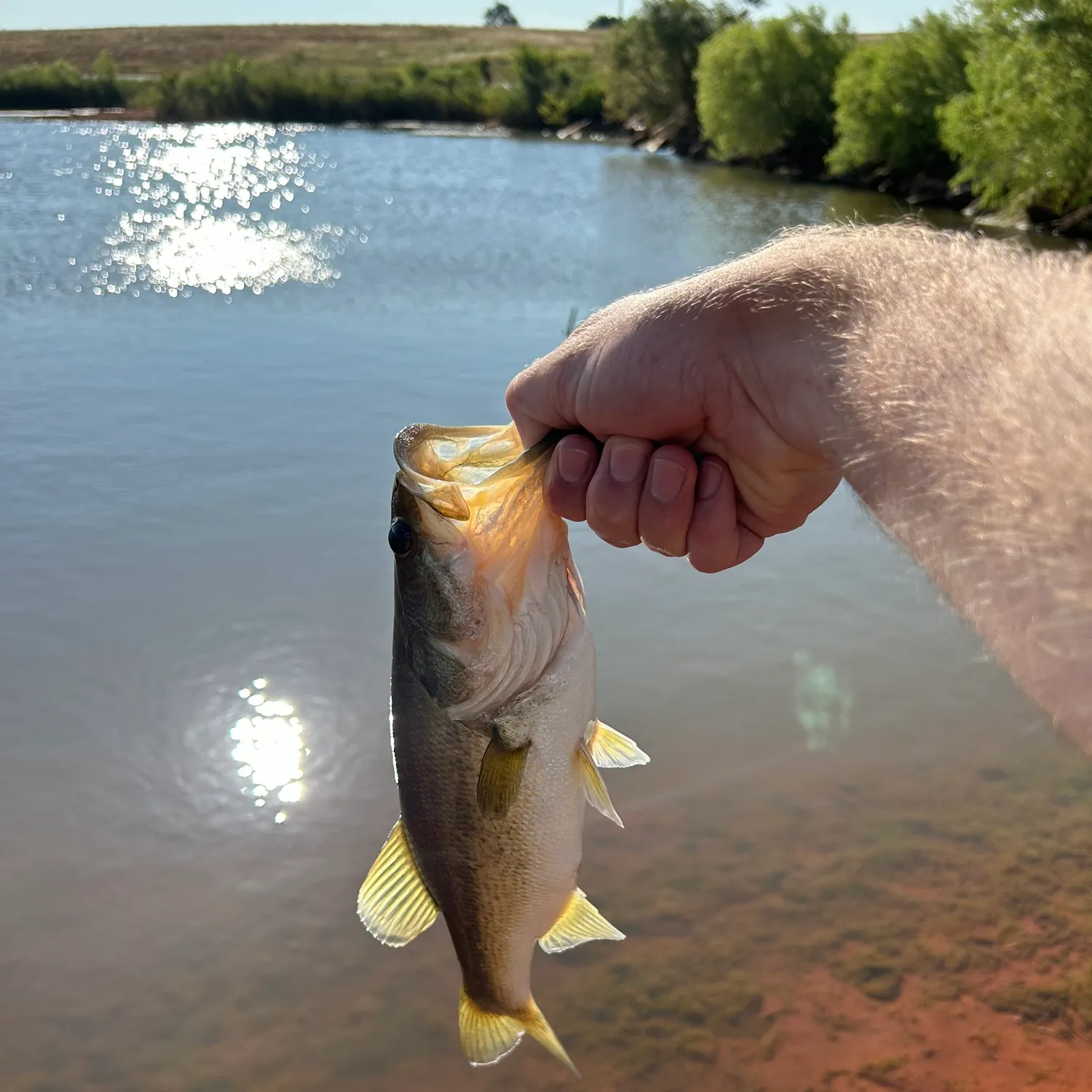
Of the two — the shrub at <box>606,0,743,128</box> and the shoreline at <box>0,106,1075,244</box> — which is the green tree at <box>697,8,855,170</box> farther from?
the shrub at <box>606,0,743,128</box>

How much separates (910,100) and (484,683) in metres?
40.3

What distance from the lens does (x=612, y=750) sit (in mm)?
2490

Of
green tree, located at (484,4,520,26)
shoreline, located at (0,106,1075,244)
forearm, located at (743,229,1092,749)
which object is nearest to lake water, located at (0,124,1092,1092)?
forearm, located at (743,229,1092,749)

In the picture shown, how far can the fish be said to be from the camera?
2207 mm

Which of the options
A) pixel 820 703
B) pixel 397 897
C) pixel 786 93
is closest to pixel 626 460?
pixel 397 897

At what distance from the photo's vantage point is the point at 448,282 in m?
17.5

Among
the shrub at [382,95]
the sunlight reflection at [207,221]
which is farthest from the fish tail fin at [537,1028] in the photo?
the shrub at [382,95]

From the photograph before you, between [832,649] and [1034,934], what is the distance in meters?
2.38

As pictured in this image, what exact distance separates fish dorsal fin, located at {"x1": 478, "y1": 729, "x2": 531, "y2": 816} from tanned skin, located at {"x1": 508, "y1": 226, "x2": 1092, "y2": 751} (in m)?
0.51

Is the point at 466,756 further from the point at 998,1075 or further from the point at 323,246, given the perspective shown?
the point at 323,246

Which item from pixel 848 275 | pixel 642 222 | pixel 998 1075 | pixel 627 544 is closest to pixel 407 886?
pixel 627 544

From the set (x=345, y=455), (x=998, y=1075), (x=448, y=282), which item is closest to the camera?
(x=998, y=1075)

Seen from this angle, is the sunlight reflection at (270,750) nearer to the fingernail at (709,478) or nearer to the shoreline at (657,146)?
the fingernail at (709,478)

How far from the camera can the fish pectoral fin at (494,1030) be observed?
2482 mm
